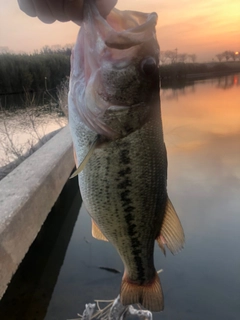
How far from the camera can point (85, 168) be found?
1.48 m

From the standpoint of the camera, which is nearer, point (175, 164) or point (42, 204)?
point (42, 204)

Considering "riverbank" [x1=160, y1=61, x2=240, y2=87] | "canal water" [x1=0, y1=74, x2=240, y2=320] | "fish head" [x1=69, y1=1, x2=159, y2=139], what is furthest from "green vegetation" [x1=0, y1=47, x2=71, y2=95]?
"fish head" [x1=69, y1=1, x2=159, y2=139]

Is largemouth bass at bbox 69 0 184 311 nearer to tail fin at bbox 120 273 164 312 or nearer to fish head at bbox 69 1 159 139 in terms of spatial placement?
fish head at bbox 69 1 159 139

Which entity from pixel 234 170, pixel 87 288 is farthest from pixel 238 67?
pixel 87 288

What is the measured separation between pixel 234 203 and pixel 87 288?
2.56 m

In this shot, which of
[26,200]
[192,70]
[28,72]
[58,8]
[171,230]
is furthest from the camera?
[192,70]

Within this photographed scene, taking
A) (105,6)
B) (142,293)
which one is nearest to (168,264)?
(142,293)

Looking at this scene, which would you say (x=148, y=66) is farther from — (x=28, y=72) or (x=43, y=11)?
(x=28, y=72)

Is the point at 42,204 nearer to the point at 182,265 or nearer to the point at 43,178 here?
the point at 43,178

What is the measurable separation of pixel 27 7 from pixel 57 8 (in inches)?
5.1

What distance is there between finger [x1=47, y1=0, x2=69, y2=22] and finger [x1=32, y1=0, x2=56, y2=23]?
2 centimetres

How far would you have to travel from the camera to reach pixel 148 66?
141 centimetres

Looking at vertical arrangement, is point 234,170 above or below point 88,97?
below

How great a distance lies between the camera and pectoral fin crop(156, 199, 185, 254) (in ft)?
5.16
